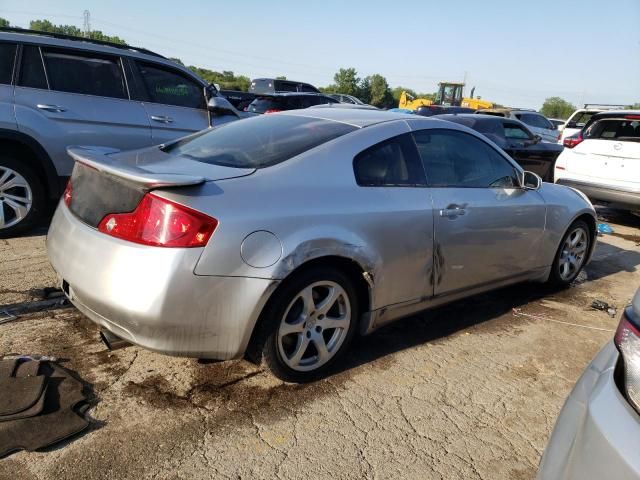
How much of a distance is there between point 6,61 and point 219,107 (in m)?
2.19

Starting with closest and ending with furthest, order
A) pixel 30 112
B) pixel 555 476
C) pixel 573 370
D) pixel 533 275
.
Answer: pixel 555 476 < pixel 573 370 < pixel 533 275 < pixel 30 112

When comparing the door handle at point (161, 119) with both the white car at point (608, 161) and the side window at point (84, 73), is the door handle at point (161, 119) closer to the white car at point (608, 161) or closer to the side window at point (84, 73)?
the side window at point (84, 73)

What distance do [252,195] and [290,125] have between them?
1039 mm

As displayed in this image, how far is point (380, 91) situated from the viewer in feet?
283

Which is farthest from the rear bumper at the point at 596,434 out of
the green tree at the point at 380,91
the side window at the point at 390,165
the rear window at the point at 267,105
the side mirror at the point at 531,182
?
the green tree at the point at 380,91

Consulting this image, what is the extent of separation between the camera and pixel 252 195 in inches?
107

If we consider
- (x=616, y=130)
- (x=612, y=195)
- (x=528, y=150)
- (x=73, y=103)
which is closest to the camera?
(x=73, y=103)

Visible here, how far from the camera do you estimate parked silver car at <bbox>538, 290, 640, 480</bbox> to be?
4.70 feet

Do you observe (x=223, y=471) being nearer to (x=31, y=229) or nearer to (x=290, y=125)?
(x=290, y=125)

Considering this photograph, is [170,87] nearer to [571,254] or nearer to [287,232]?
[287,232]

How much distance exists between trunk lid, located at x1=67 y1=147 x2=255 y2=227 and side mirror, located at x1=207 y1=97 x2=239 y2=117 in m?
3.13

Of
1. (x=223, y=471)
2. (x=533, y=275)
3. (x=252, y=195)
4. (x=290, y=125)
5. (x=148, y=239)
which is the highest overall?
(x=290, y=125)

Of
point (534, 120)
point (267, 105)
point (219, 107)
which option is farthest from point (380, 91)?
point (219, 107)

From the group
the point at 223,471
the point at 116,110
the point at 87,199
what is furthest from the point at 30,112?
the point at 223,471
